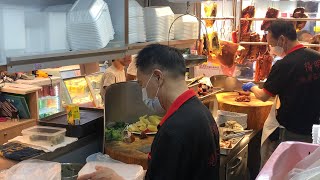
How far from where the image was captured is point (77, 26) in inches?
91.1

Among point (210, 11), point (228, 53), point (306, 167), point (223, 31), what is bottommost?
point (306, 167)

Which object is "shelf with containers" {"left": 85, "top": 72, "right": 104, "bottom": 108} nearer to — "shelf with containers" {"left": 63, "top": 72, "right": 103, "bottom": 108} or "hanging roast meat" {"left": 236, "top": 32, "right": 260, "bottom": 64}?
"shelf with containers" {"left": 63, "top": 72, "right": 103, "bottom": 108}

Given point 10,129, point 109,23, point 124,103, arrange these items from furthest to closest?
point 10,129 < point 124,103 < point 109,23

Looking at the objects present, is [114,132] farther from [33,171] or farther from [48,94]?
[48,94]

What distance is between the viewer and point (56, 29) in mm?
2297

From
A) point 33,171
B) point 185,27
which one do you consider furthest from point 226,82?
point 33,171

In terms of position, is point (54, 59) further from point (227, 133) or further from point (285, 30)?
point (285, 30)

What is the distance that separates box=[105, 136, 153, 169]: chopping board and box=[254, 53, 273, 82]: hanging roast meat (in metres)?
2.90

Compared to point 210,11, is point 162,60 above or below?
below

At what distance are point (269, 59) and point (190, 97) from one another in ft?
12.2

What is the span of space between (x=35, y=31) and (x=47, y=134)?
80cm

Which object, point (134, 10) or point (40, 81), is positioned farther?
point (40, 81)

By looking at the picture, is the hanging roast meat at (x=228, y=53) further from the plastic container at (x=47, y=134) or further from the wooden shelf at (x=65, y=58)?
the plastic container at (x=47, y=134)

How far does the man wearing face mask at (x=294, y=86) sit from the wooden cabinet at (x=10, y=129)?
Answer: 314 cm
